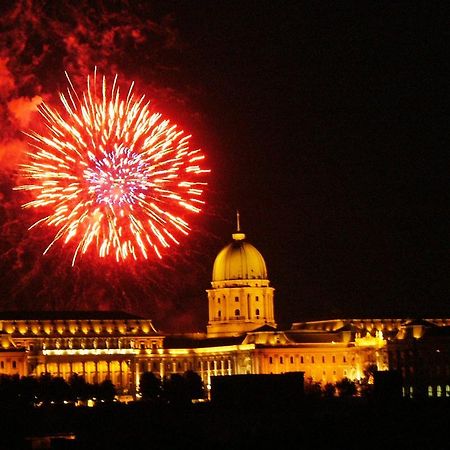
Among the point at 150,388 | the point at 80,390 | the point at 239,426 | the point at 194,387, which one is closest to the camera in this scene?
the point at 239,426

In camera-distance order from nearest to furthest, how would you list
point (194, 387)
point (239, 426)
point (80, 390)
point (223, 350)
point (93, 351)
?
1. point (239, 426)
2. point (80, 390)
3. point (194, 387)
4. point (93, 351)
5. point (223, 350)

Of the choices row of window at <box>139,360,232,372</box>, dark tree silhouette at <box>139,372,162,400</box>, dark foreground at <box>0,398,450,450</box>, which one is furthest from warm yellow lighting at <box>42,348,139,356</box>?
dark foreground at <box>0,398,450,450</box>

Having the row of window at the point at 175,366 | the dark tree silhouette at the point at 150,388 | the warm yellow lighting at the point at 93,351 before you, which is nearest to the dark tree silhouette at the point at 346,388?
the dark tree silhouette at the point at 150,388

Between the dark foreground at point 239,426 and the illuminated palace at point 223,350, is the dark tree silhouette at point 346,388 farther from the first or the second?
the dark foreground at point 239,426

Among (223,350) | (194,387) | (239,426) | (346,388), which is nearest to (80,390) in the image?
(194,387)

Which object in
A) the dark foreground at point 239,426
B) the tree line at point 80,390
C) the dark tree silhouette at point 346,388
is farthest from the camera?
the dark tree silhouette at point 346,388

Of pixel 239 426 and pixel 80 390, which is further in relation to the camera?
pixel 80 390

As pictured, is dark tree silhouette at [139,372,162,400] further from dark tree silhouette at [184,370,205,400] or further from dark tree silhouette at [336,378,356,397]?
dark tree silhouette at [336,378,356,397]

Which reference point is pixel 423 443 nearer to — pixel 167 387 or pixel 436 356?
pixel 167 387

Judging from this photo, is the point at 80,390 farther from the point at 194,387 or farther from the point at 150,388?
the point at 194,387
